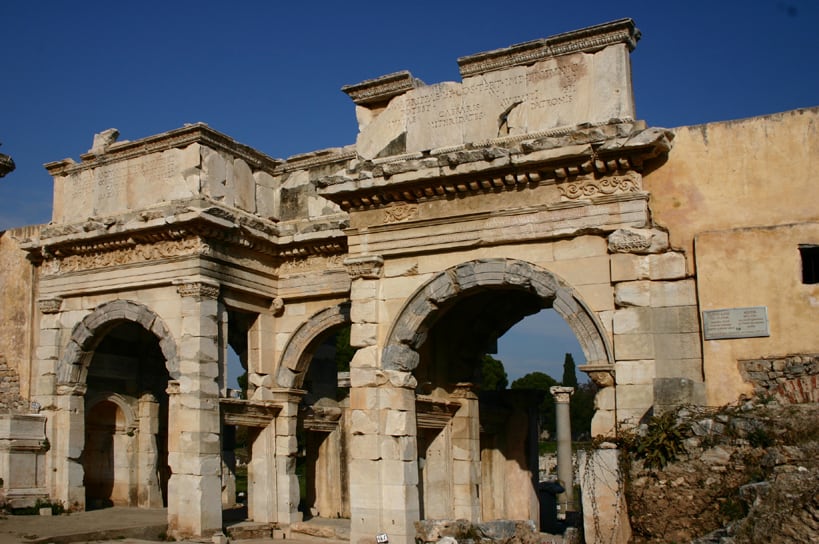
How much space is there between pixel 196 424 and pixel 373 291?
4.10 meters

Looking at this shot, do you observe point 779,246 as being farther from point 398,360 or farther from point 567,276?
point 398,360

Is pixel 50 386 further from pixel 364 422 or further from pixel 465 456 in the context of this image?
pixel 465 456

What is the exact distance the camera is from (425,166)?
12.0 m

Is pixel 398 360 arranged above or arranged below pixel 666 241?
below

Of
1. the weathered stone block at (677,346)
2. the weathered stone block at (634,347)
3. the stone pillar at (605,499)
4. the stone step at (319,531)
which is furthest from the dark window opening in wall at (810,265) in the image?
the stone step at (319,531)

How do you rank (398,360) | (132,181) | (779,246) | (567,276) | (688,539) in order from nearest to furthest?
(688,539), (779,246), (567,276), (398,360), (132,181)

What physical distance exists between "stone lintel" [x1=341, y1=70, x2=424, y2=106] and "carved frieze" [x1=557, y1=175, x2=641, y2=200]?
2.67 m

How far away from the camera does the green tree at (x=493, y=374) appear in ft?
158

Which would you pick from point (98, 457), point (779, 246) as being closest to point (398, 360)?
point (779, 246)

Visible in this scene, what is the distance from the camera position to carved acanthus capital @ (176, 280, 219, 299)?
14984 mm

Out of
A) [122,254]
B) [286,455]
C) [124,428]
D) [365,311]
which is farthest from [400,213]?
[124,428]

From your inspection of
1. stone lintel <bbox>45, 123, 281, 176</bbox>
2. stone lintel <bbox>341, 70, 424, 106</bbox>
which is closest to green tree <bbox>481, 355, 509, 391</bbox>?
stone lintel <bbox>45, 123, 281, 176</bbox>

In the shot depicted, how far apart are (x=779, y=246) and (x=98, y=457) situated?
42.4ft

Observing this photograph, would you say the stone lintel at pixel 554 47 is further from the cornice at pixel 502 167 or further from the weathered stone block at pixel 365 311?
the weathered stone block at pixel 365 311
